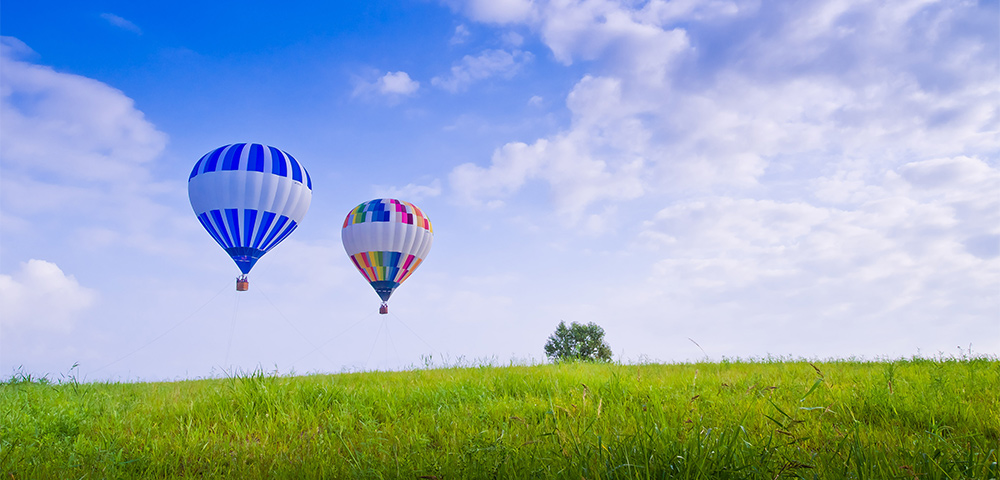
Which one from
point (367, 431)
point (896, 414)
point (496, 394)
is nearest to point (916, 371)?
point (896, 414)

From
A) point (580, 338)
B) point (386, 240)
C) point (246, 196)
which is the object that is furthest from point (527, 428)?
point (580, 338)

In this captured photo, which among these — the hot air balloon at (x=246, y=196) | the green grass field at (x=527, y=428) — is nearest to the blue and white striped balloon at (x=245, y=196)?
the hot air balloon at (x=246, y=196)

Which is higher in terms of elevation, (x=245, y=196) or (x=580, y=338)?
(x=245, y=196)

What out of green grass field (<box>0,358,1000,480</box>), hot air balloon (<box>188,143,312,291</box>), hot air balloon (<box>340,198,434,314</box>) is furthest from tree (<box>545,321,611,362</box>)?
green grass field (<box>0,358,1000,480</box>)

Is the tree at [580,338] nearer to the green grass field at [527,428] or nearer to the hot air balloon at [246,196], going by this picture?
the hot air balloon at [246,196]

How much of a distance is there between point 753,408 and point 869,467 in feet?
7.42

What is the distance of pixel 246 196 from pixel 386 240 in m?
7.17

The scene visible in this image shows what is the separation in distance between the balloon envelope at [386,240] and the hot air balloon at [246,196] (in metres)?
4.31

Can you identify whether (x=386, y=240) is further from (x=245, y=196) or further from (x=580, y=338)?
(x=580, y=338)

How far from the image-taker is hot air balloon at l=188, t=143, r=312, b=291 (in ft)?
73.4

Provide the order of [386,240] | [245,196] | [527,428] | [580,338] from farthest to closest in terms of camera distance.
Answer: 1. [580,338]
2. [386,240]
3. [245,196]
4. [527,428]

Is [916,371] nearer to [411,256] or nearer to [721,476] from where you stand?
[721,476]

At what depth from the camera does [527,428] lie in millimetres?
4328

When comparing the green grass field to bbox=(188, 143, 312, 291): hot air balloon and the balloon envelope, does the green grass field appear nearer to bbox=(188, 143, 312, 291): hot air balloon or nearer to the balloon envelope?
bbox=(188, 143, 312, 291): hot air balloon
